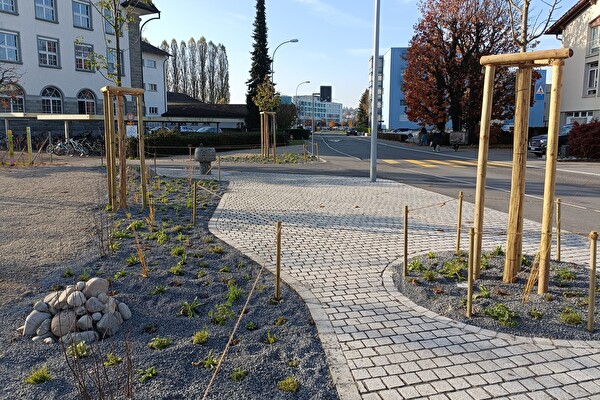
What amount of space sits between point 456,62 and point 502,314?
37.6m

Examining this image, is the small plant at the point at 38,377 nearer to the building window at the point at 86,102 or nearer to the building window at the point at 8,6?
the building window at the point at 8,6

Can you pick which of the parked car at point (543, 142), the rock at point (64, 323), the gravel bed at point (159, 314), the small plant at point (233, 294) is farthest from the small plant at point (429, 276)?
the parked car at point (543, 142)

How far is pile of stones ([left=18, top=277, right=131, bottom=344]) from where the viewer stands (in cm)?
402

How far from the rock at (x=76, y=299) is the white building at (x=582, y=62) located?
125 ft

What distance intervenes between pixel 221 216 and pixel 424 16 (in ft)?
116

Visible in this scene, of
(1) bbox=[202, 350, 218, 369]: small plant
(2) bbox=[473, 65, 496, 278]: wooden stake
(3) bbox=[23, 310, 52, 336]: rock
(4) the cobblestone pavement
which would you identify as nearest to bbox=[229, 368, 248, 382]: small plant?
(1) bbox=[202, 350, 218, 369]: small plant

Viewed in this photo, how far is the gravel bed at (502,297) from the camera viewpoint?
167 inches

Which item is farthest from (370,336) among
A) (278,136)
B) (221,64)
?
(221,64)

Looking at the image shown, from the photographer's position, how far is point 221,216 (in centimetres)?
934

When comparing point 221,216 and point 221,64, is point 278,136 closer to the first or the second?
point 221,216

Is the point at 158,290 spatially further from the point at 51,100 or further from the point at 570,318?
the point at 51,100

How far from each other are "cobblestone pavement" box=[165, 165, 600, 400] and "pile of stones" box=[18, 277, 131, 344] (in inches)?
71.2

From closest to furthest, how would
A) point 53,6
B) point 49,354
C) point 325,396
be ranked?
point 325,396, point 49,354, point 53,6

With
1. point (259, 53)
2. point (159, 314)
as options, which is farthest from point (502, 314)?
point (259, 53)
